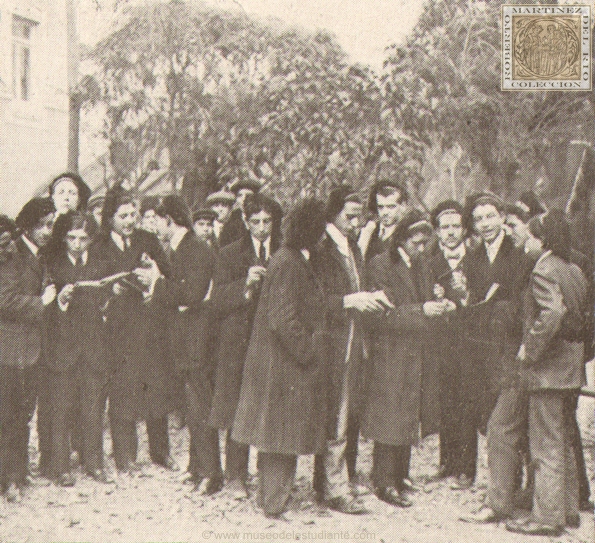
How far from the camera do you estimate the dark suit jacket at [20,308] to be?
441 cm

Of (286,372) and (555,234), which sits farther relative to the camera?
(286,372)

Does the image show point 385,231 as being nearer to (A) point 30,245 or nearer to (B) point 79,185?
(B) point 79,185

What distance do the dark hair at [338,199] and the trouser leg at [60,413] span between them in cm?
167

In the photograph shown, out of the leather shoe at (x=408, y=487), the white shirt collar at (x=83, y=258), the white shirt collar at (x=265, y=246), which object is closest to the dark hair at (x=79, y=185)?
the white shirt collar at (x=83, y=258)

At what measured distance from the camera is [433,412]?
458 cm

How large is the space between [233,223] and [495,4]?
2020mm

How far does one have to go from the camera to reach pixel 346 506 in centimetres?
429

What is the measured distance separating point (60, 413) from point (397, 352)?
1886 mm

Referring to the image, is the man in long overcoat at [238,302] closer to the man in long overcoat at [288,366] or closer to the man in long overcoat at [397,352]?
the man in long overcoat at [288,366]

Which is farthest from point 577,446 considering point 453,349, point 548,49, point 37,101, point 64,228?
point 37,101

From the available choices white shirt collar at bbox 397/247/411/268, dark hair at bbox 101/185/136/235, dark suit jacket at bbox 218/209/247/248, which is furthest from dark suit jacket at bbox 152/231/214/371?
white shirt collar at bbox 397/247/411/268

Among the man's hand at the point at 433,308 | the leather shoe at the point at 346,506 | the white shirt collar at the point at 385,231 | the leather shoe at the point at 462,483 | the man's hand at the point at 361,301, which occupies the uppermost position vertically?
the white shirt collar at the point at 385,231

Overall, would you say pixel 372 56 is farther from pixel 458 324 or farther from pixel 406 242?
pixel 458 324

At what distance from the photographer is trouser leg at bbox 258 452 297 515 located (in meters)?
4.17
